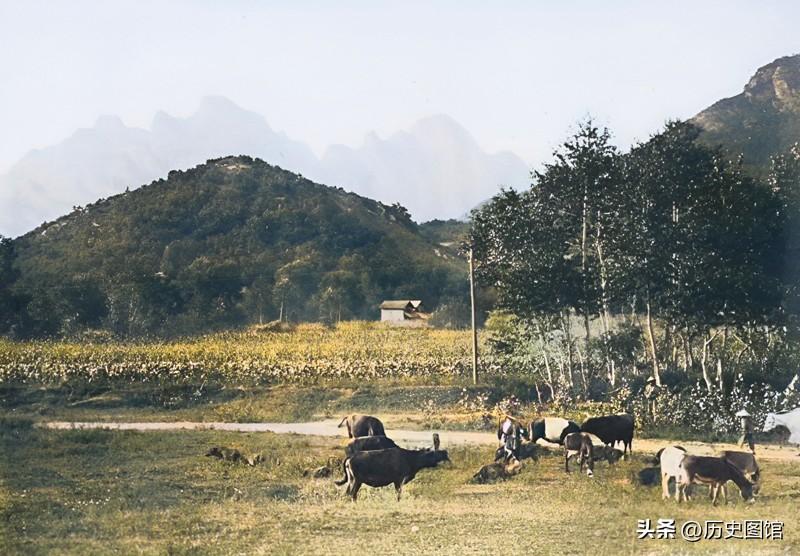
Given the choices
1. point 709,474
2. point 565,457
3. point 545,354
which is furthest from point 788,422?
point 545,354

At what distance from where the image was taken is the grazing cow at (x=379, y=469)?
22.2 ft

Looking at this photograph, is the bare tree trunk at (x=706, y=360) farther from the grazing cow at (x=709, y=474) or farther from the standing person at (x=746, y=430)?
the grazing cow at (x=709, y=474)

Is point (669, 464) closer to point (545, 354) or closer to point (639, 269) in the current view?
point (545, 354)

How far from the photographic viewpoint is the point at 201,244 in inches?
313

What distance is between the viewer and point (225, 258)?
784cm

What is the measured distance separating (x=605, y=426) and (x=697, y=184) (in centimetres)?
242

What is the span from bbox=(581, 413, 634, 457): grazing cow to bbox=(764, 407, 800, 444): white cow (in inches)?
52.1

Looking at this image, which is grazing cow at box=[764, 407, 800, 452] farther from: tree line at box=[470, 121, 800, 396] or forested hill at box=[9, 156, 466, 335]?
forested hill at box=[9, 156, 466, 335]

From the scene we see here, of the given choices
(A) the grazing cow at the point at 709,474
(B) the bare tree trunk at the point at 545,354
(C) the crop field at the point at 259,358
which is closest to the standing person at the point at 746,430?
(A) the grazing cow at the point at 709,474

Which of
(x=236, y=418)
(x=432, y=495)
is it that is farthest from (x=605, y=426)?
(x=236, y=418)

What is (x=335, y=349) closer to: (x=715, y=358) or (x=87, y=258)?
(x=87, y=258)

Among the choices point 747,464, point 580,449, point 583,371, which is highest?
point 583,371

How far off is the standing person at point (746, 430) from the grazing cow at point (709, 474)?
467 millimetres

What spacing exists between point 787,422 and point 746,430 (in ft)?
1.80
